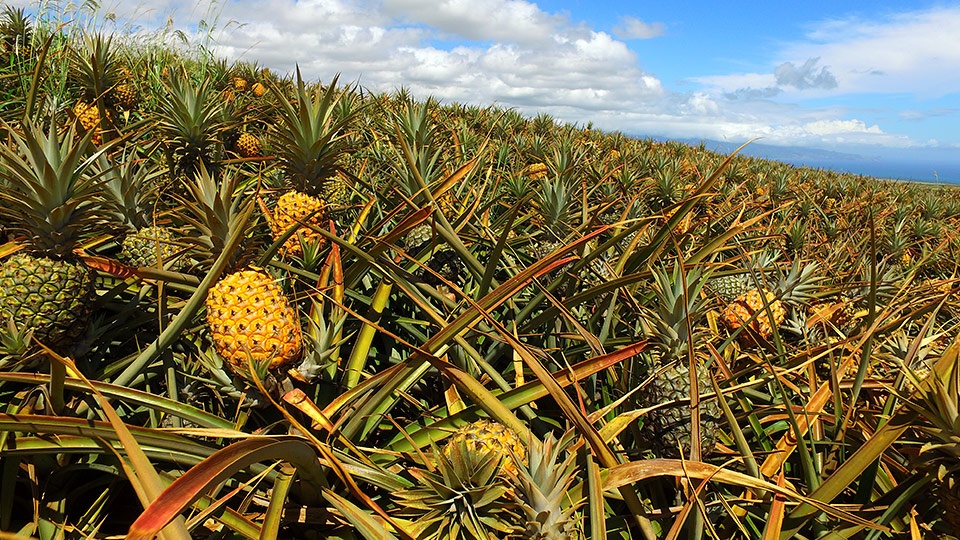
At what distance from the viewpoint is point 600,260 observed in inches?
80.9

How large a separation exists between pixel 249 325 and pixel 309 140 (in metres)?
0.94

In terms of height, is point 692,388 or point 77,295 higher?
point 77,295

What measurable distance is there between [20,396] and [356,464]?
819 mm

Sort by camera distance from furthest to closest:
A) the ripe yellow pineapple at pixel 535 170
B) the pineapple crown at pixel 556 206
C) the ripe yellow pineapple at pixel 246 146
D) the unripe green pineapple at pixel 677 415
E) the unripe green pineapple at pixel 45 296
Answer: the ripe yellow pineapple at pixel 535 170
the ripe yellow pineapple at pixel 246 146
the pineapple crown at pixel 556 206
the unripe green pineapple at pixel 677 415
the unripe green pineapple at pixel 45 296

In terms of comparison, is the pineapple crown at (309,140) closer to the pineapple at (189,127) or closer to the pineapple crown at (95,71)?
the pineapple at (189,127)

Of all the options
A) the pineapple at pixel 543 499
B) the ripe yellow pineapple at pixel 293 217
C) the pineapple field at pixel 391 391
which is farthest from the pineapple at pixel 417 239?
the pineapple at pixel 543 499

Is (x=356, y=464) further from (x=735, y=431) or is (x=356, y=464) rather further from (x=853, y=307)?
(x=853, y=307)

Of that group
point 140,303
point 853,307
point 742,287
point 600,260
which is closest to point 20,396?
point 140,303

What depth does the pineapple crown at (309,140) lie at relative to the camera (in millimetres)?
1871

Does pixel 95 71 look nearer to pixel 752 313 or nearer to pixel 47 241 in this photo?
pixel 47 241

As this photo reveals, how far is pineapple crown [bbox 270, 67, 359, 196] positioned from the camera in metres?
1.87

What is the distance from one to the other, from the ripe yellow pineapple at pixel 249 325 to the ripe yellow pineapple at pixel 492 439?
505mm

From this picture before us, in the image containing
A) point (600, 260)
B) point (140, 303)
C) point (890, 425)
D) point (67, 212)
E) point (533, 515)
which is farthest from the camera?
point (600, 260)

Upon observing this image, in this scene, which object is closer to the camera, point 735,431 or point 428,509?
point 428,509
